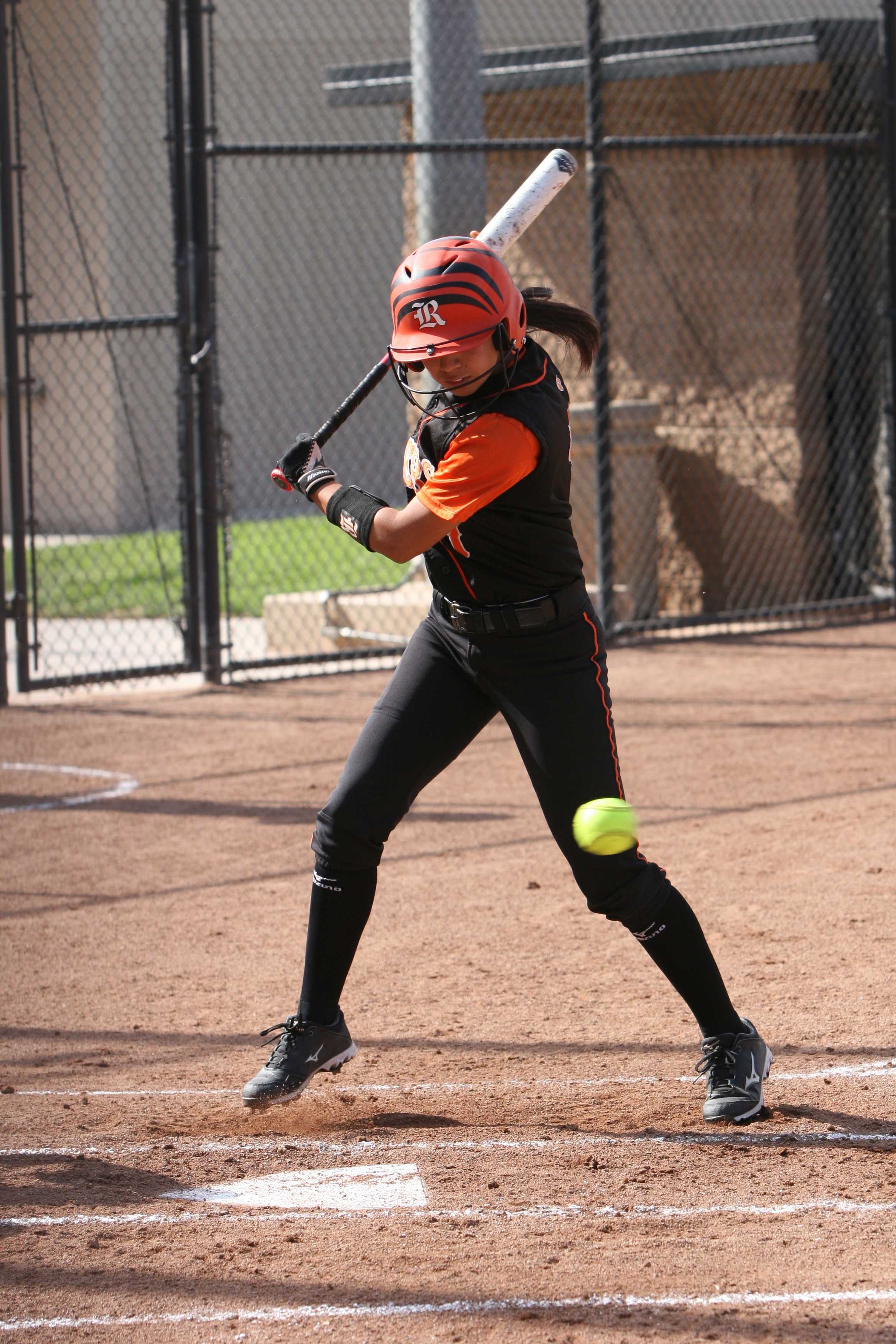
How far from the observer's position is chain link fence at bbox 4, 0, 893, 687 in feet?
30.3

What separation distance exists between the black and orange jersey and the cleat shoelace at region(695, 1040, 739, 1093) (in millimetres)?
1090

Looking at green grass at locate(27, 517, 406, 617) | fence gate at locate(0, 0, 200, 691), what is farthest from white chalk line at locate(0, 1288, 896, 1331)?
fence gate at locate(0, 0, 200, 691)

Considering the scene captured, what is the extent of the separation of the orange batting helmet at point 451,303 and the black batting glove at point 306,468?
41 cm

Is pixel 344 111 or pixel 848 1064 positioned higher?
pixel 344 111

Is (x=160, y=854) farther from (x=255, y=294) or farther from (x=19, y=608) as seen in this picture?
(x=255, y=294)

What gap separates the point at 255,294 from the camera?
19203mm

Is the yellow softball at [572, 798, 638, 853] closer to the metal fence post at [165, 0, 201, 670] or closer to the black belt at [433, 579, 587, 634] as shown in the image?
the black belt at [433, 579, 587, 634]

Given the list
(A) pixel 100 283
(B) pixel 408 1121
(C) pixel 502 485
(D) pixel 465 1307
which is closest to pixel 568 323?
(C) pixel 502 485

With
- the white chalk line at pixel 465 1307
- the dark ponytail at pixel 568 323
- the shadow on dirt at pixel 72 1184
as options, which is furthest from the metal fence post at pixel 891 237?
the white chalk line at pixel 465 1307

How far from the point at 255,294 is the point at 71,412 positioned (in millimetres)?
2791

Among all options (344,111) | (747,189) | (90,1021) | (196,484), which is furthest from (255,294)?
(90,1021)

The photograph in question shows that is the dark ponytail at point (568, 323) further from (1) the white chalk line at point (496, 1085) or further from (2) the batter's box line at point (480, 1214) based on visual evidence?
(2) the batter's box line at point (480, 1214)

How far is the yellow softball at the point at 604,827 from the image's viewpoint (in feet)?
11.3

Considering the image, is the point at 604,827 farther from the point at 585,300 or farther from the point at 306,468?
the point at 585,300
